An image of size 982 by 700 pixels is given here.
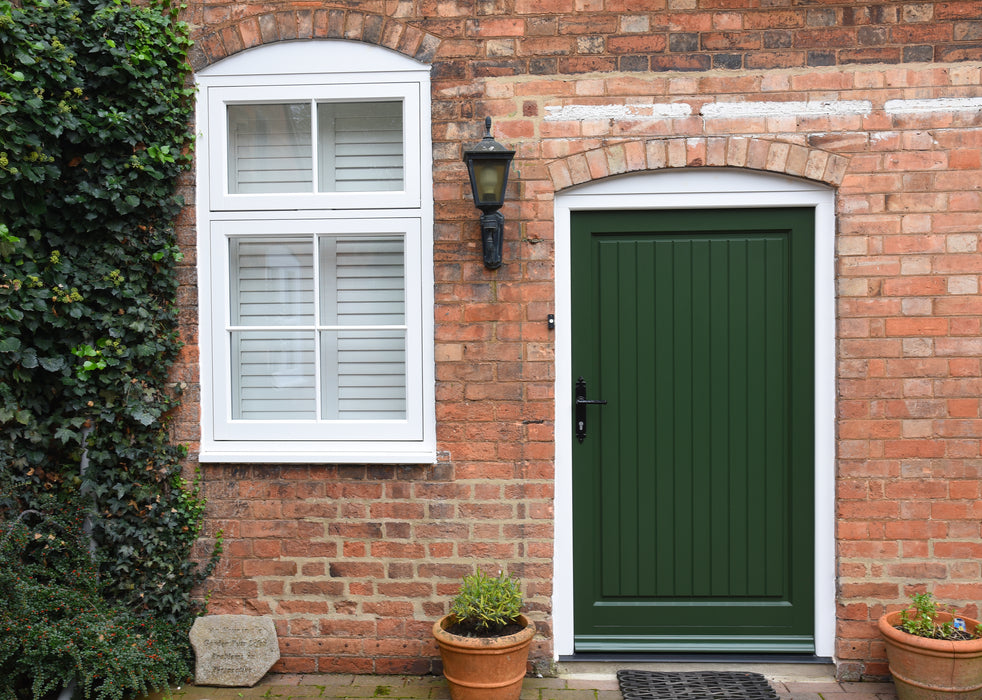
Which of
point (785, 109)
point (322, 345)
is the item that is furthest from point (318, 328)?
point (785, 109)

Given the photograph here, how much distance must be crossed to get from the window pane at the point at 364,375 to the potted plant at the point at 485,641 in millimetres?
935

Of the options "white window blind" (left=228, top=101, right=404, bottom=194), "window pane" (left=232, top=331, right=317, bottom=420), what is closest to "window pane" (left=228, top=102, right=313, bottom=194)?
"white window blind" (left=228, top=101, right=404, bottom=194)

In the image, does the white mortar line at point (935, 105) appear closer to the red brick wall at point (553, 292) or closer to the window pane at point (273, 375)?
the red brick wall at point (553, 292)

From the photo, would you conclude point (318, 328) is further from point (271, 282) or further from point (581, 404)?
point (581, 404)

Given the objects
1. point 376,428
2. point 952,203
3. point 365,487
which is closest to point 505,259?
point 376,428

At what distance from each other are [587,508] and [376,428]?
1106 millimetres

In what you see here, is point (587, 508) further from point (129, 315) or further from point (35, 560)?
point (35, 560)

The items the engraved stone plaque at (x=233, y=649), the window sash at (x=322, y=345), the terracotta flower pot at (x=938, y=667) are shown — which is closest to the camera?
the terracotta flower pot at (x=938, y=667)

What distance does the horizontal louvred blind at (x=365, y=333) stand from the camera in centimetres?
373

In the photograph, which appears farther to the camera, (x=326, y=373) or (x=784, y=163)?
(x=326, y=373)

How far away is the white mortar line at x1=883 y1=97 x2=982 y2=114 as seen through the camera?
3.43 metres

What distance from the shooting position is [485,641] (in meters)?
3.23

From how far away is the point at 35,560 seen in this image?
354 centimetres

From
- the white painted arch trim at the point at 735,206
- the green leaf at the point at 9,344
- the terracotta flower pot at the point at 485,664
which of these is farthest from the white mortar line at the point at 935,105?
the green leaf at the point at 9,344
